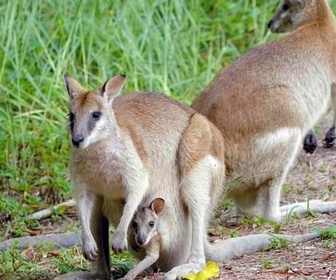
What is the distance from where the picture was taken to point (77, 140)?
517 cm

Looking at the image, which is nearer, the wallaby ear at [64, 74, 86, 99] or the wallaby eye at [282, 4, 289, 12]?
the wallaby ear at [64, 74, 86, 99]

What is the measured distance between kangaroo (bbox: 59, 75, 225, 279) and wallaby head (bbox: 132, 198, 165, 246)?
9 centimetres

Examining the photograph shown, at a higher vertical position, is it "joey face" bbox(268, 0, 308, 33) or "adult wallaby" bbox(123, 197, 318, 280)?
"joey face" bbox(268, 0, 308, 33)

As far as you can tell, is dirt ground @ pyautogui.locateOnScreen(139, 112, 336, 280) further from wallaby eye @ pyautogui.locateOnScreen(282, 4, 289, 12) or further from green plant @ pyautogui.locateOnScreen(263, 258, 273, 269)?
wallaby eye @ pyautogui.locateOnScreen(282, 4, 289, 12)

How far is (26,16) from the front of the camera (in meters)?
9.53

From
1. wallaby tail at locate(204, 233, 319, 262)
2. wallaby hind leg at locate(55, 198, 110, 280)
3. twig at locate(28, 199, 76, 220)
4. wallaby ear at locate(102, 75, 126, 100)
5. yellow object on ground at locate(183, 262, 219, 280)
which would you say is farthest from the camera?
twig at locate(28, 199, 76, 220)

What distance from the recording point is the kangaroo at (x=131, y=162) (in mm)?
5359

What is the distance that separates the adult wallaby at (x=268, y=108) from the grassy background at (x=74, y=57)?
1535 mm

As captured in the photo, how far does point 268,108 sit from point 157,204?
5.20 ft

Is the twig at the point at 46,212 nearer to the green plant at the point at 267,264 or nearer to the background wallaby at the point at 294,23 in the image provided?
the background wallaby at the point at 294,23

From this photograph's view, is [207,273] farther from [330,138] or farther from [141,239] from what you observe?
[330,138]

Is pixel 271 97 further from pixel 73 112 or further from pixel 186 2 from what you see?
pixel 186 2

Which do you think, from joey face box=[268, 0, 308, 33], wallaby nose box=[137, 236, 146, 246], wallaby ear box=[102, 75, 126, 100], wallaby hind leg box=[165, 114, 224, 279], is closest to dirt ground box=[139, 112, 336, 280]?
wallaby hind leg box=[165, 114, 224, 279]

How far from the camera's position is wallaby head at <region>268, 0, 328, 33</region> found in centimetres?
750
